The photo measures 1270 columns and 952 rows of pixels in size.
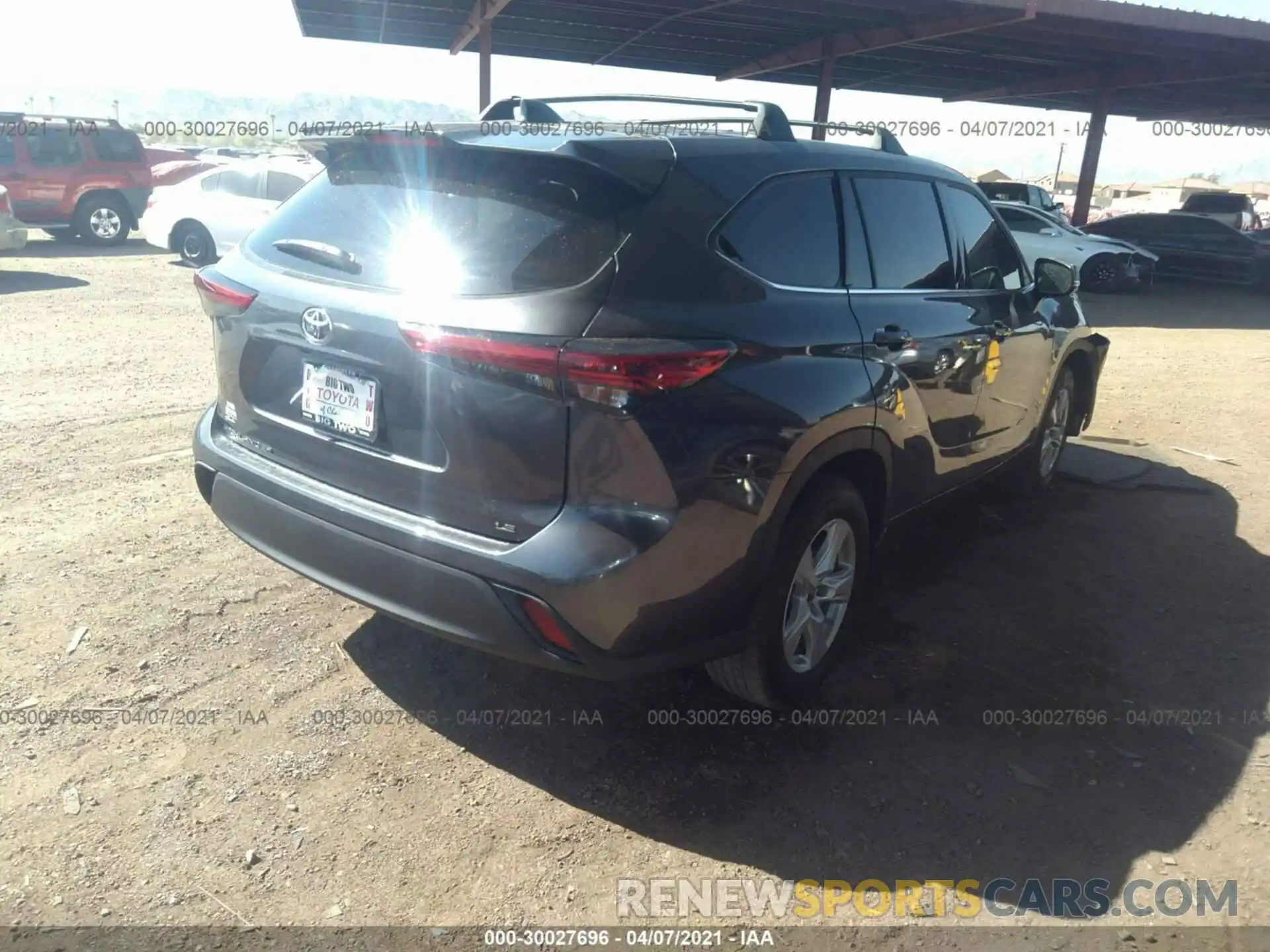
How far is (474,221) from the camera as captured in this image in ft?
8.78

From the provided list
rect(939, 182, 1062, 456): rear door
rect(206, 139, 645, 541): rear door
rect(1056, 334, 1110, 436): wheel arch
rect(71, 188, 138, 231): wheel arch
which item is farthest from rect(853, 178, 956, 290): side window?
rect(71, 188, 138, 231): wheel arch

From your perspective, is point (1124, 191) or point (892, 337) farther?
point (1124, 191)

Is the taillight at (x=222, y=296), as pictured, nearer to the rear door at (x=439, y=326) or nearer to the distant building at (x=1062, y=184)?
the rear door at (x=439, y=326)

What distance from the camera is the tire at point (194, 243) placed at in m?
13.3

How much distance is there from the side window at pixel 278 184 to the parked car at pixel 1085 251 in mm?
10964

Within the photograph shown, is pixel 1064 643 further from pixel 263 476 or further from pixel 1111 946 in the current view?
pixel 263 476

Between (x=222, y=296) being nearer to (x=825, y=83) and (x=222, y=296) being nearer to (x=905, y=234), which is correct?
(x=905, y=234)

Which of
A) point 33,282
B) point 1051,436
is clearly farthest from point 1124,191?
point 1051,436

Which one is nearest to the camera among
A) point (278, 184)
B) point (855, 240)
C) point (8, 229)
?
point (855, 240)

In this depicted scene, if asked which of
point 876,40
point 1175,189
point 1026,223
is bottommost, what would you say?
point 1026,223

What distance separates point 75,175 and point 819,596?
16.1 meters

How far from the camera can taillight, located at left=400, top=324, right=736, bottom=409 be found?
94.1 inches

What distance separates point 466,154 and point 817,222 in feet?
3.99

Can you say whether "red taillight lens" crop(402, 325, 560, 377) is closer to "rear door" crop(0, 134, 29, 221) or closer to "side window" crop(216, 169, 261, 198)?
"side window" crop(216, 169, 261, 198)
